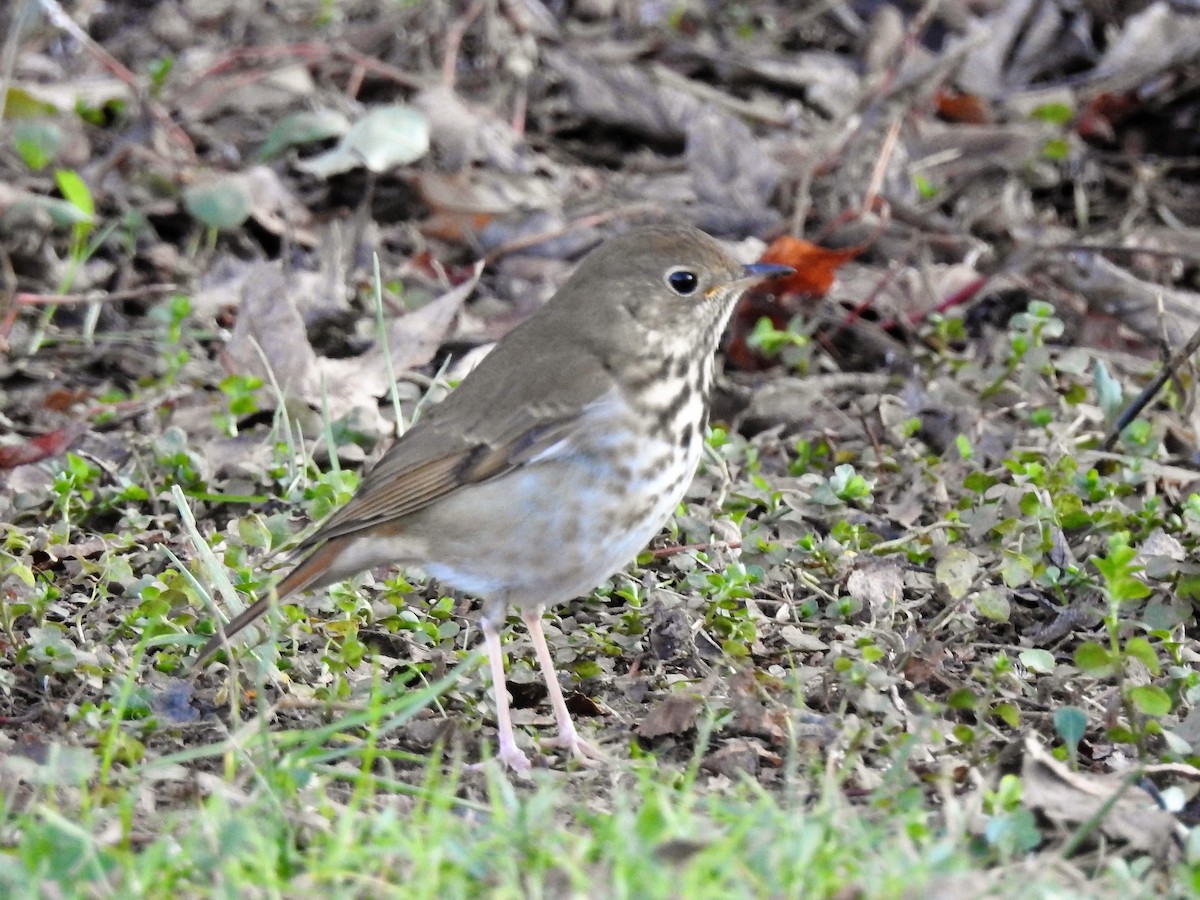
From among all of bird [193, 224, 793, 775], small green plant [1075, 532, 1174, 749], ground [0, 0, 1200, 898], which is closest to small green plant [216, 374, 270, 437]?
ground [0, 0, 1200, 898]

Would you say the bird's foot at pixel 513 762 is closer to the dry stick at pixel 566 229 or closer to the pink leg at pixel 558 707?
the pink leg at pixel 558 707

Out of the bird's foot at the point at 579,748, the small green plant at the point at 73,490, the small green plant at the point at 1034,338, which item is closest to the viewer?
the bird's foot at the point at 579,748

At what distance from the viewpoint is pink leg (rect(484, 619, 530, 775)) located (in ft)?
13.2

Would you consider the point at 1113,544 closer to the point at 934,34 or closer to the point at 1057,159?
the point at 1057,159

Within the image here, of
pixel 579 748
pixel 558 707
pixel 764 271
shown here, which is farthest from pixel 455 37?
pixel 579 748

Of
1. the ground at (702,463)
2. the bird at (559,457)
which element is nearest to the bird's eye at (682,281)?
the bird at (559,457)

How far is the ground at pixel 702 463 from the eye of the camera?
3.35 m

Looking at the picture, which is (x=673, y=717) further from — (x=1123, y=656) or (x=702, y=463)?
(x=702, y=463)

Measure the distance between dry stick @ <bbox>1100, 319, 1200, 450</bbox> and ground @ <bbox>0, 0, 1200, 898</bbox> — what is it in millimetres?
28

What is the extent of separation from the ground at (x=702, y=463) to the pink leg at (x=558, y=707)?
0.25 ft

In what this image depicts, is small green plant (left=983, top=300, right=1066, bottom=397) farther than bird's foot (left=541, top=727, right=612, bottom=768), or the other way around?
small green plant (left=983, top=300, right=1066, bottom=397)

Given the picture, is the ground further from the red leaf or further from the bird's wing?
the bird's wing

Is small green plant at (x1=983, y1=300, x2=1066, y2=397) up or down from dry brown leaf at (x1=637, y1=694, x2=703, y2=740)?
up

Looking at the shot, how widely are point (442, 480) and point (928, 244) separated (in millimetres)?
3062
